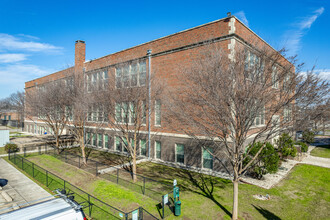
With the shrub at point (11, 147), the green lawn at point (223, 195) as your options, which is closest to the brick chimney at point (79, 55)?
the shrub at point (11, 147)

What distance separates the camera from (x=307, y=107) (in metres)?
8.47

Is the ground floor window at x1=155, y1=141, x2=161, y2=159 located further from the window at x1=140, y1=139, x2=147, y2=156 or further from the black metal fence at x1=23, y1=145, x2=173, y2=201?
the black metal fence at x1=23, y1=145, x2=173, y2=201

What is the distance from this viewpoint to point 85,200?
38.1 feet

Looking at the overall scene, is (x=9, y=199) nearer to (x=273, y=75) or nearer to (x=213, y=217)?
(x=213, y=217)

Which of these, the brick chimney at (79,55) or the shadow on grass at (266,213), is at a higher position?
the brick chimney at (79,55)

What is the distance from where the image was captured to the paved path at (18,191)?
11.6 metres

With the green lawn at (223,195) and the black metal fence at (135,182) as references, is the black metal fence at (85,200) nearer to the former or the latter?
the green lawn at (223,195)

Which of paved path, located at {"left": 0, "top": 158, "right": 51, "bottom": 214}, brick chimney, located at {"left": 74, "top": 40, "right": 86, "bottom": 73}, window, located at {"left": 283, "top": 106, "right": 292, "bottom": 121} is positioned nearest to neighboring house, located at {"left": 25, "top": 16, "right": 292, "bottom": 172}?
window, located at {"left": 283, "top": 106, "right": 292, "bottom": 121}

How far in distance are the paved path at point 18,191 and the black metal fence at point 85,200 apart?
2.06ft

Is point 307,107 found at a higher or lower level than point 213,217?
higher

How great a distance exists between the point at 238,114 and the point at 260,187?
770cm

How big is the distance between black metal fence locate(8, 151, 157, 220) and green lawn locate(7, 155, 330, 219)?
58 centimetres

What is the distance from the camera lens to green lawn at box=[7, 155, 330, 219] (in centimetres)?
1023

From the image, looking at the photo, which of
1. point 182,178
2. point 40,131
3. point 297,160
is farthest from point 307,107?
point 40,131
